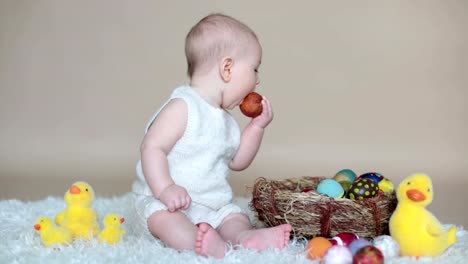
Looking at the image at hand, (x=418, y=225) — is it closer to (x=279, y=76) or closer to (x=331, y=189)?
(x=331, y=189)

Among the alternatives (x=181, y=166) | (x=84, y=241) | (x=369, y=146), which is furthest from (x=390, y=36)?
(x=84, y=241)

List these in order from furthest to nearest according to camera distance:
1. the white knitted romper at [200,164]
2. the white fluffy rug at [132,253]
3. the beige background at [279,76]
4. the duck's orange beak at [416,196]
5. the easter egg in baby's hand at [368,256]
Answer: the beige background at [279,76], the white knitted romper at [200,164], the duck's orange beak at [416,196], the white fluffy rug at [132,253], the easter egg in baby's hand at [368,256]

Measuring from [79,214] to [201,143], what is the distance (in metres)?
0.51

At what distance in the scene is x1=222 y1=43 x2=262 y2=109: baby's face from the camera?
2730 mm

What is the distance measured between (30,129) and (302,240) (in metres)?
2.80

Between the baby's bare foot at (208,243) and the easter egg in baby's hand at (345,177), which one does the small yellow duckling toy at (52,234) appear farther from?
the easter egg in baby's hand at (345,177)

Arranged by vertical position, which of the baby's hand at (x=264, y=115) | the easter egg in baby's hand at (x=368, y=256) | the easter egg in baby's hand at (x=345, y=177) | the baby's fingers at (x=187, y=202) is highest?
the baby's hand at (x=264, y=115)

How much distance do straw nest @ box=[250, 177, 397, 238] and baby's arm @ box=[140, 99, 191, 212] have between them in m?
0.36

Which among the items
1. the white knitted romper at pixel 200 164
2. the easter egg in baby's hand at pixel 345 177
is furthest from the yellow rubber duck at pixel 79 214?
the easter egg in baby's hand at pixel 345 177

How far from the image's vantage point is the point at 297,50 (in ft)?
16.2

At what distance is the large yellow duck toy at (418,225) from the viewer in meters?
2.42

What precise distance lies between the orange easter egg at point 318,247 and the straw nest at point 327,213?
0.60 ft

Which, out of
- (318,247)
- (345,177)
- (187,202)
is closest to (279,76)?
(345,177)

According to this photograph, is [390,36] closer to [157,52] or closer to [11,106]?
[157,52]
